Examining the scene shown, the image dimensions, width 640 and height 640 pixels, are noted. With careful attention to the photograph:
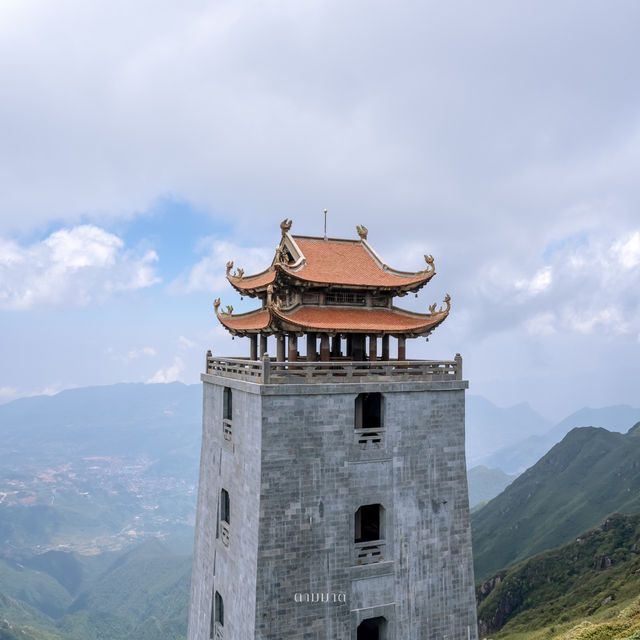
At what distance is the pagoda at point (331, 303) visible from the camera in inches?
926

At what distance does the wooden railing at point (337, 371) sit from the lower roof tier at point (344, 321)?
5.15ft

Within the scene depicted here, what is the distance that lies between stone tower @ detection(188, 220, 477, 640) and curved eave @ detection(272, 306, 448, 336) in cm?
8

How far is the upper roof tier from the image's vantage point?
24.1m

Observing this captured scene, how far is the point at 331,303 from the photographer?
2511cm

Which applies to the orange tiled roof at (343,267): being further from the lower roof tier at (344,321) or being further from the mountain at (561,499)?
the mountain at (561,499)

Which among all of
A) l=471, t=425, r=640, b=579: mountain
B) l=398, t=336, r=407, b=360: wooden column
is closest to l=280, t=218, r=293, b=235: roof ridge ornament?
l=398, t=336, r=407, b=360: wooden column

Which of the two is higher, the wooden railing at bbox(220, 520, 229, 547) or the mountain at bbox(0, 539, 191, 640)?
the wooden railing at bbox(220, 520, 229, 547)

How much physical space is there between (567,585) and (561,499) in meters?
54.2

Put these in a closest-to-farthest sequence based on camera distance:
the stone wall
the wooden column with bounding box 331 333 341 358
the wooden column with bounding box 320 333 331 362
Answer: the stone wall
the wooden column with bounding box 320 333 331 362
the wooden column with bounding box 331 333 341 358

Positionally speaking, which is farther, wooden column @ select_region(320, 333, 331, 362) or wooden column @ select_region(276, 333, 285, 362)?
wooden column @ select_region(276, 333, 285, 362)

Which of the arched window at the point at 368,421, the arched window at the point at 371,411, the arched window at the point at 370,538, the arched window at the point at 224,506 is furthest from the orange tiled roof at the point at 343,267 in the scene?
the arched window at the point at 224,506

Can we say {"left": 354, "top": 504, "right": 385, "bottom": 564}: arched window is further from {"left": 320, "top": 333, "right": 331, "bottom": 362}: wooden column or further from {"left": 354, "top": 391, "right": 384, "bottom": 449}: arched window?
{"left": 320, "top": 333, "right": 331, "bottom": 362}: wooden column

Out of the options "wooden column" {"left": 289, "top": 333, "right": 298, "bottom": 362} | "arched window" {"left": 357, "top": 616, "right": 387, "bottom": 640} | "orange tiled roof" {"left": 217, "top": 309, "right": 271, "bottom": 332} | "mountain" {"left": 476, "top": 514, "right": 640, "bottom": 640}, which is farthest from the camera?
"mountain" {"left": 476, "top": 514, "right": 640, "bottom": 640}

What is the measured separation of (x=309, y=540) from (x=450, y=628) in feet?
26.9
